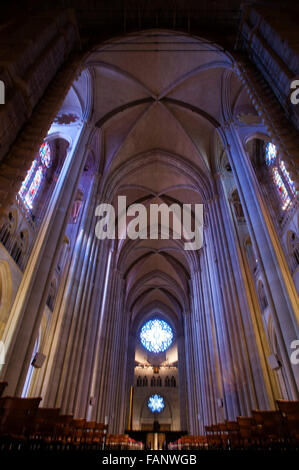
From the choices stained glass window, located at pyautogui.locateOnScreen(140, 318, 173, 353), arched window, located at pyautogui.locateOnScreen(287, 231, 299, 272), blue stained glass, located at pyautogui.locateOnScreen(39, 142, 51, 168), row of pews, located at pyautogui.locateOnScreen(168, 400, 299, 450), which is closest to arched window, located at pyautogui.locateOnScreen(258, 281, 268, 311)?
arched window, located at pyautogui.locateOnScreen(287, 231, 299, 272)

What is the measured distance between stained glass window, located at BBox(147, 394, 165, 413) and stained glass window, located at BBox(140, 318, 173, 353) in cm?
517

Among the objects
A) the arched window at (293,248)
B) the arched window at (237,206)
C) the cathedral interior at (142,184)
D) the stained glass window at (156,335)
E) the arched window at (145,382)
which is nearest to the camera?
the cathedral interior at (142,184)

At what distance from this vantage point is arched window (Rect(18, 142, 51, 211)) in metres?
10.7

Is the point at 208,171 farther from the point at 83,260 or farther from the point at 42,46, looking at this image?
the point at 42,46

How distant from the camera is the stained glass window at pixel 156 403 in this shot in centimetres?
3159

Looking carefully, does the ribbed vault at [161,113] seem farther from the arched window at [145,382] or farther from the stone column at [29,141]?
the arched window at [145,382]

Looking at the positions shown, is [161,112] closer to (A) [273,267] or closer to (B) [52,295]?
(B) [52,295]

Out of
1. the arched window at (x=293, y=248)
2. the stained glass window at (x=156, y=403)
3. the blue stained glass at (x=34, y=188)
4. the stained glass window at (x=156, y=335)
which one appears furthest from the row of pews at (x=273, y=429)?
the stained glass window at (x=156, y=403)

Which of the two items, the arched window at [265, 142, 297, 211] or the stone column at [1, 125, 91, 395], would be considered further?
the arched window at [265, 142, 297, 211]

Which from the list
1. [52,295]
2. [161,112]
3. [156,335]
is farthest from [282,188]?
[156,335]

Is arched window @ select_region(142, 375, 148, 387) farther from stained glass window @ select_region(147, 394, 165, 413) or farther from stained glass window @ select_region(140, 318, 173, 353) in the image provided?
stained glass window @ select_region(140, 318, 173, 353)

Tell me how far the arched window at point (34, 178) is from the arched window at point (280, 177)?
33.4 feet

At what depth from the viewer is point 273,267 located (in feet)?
24.2
